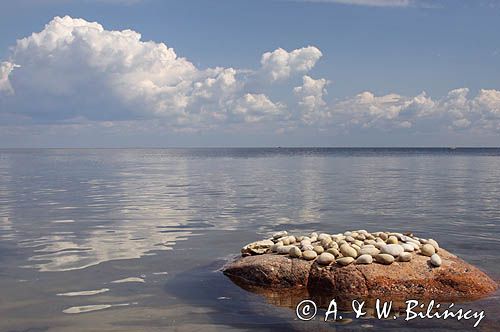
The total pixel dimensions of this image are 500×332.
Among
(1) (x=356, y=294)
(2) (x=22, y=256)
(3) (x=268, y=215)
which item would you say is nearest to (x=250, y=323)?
(1) (x=356, y=294)

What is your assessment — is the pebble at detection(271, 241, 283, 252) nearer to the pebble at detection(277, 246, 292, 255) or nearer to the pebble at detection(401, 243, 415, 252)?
the pebble at detection(277, 246, 292, 255)

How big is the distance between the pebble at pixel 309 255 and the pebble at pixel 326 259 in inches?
10.6

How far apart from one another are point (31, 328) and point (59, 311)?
0.89 metres

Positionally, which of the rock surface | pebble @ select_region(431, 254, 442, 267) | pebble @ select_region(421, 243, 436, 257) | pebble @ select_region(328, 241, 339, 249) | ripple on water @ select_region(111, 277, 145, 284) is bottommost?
ripple on water @ select_region(111, 277, 145, 284)

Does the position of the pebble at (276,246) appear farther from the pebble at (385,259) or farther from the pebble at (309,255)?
the pebble at (385,259)

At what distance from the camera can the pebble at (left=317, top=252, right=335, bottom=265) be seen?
1062cm

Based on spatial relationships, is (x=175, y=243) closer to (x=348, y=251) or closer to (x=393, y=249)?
(x=348, y=251)

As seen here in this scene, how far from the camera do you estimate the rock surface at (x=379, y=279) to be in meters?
10.1

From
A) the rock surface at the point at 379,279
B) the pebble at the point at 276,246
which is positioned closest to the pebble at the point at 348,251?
the rock surface at the point at 379,279

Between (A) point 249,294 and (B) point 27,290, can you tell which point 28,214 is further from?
(A) point 249,294

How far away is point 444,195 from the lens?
103 ft

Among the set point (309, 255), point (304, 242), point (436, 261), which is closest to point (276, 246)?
point (304, 242)

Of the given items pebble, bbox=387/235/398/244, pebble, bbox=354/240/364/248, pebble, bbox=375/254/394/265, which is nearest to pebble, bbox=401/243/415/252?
pebble, bbox=387/235/398/244

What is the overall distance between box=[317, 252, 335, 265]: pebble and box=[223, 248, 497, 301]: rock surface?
10cm
